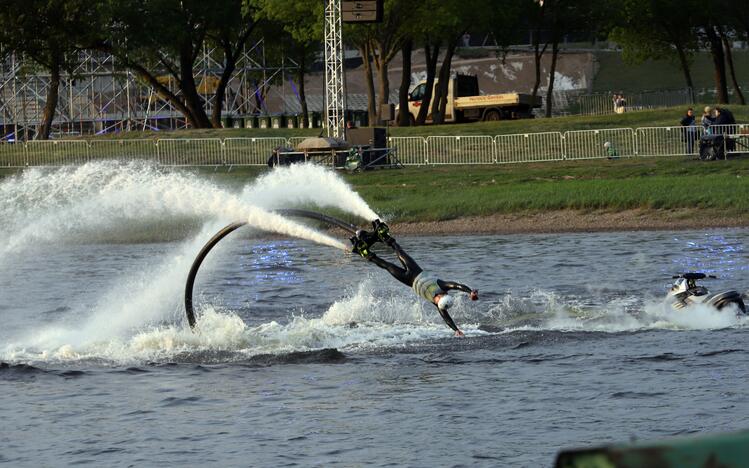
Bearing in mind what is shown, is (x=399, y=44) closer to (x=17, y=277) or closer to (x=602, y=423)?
(x=17, y=277)

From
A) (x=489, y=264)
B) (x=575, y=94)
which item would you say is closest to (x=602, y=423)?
(x=489, y=264)

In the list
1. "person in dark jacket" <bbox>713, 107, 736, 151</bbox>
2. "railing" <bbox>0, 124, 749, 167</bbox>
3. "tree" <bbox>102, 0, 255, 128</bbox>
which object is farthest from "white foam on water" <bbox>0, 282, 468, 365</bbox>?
"tree" <bbox>102, 0, 255, 128</bbox>

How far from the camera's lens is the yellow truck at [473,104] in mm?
69500

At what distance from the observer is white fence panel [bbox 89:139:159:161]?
51869 mm

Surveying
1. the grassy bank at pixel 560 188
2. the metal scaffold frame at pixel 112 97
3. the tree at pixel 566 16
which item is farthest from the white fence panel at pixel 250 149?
the tree at pixel 566 16

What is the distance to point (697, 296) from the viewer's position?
1711cm

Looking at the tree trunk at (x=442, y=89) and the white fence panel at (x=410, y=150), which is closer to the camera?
the white fence panel at (x=410, y=150)

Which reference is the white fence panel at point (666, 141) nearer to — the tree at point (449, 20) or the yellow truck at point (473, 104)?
the tree at point (449, 20)

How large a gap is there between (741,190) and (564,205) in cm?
442

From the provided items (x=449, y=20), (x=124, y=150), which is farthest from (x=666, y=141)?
(x=124, y=150)

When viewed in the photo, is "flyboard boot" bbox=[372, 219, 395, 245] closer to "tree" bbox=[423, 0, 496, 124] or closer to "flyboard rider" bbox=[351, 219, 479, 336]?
"flyboard rider" bbox=[351, 219, 479, 336]

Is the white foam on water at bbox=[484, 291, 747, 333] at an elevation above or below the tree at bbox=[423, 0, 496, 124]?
below

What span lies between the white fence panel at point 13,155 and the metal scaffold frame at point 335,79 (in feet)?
43.4

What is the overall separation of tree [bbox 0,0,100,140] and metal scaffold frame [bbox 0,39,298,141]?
42.9ft
